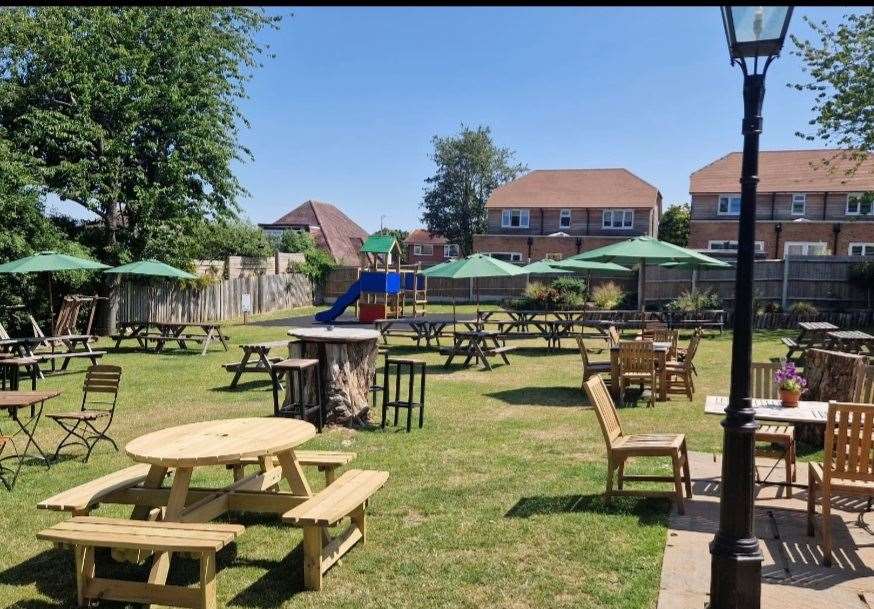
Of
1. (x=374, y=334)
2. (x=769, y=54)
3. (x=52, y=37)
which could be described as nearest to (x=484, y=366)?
(x=374, y=334)

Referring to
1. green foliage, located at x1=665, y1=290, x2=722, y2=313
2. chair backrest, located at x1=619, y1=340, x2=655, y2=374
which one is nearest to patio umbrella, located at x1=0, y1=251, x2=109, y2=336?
chair backrest, located at x1=619, y1=340, x2=655, y2=374

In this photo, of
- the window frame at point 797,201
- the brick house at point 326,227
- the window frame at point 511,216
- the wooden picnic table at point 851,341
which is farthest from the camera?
the brick house at point 326,227

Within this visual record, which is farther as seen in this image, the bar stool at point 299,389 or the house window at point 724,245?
the house window at point 724,245

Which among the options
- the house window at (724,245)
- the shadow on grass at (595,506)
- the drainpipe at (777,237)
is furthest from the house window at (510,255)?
the shadow on grass at (595,506)

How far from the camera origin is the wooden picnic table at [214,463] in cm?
471

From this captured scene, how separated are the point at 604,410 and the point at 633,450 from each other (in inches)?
16.8

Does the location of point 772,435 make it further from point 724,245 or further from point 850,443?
Result: point 724,245

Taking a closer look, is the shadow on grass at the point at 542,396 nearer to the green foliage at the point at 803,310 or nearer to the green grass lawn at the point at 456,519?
the green grass lawn at the point at 456,519

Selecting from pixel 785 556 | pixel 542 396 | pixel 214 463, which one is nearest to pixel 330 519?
pixel 214 463

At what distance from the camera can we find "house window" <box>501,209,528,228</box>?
154 feet

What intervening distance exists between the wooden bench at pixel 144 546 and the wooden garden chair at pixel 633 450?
3159 millimetres

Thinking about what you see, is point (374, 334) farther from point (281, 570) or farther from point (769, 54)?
point (769, 54)

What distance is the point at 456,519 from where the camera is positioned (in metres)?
5.85

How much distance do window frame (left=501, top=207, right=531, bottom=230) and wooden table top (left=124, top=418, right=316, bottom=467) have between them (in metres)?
41.9
